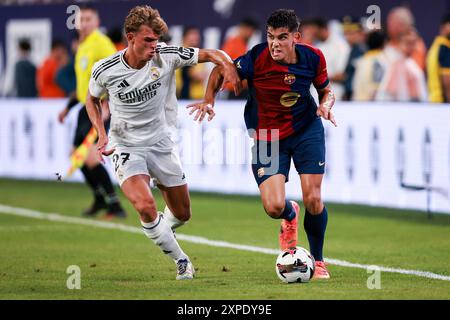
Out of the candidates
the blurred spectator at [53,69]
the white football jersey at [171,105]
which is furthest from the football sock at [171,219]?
the blurred spectator at [53,69]

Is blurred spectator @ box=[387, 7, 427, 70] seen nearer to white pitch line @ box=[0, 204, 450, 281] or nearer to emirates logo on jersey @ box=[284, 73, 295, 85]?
Result: white pitch line @ box=[0, 204, 450, 281]

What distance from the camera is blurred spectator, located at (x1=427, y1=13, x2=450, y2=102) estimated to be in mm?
17281

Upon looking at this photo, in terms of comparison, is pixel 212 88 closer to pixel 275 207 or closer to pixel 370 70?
pixel 275 207

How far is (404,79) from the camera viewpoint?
17.9 m

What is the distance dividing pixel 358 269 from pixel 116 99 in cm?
251

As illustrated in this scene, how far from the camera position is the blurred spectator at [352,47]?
62.0ft

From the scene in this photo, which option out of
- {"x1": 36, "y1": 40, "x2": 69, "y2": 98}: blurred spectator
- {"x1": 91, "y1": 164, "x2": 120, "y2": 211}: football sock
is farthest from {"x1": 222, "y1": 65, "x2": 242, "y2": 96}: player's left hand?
{"x1": 36, "y1": 40, "x2": 69, "y2": 98}: blurred spectator

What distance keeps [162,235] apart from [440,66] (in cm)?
808

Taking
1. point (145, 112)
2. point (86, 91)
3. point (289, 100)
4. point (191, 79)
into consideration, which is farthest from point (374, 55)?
point (145, 112)

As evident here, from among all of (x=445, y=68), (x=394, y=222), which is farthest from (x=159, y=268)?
(x=445, y=68)

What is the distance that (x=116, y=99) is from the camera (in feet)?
34.8

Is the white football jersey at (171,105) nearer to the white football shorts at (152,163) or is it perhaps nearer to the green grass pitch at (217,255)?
the white football shorts at (152,163)

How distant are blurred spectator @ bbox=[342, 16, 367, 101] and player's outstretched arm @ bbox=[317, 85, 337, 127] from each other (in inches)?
335

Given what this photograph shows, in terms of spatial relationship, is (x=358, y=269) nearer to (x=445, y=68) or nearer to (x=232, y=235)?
(x=232, y=235)
